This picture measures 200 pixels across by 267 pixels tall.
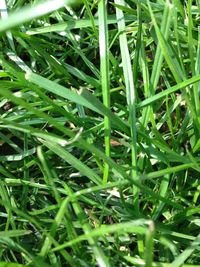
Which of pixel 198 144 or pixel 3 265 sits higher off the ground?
pixel 198 144

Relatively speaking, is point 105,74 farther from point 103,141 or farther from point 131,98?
point 103,141

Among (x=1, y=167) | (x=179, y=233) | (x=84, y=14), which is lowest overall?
(x=179, y=233)

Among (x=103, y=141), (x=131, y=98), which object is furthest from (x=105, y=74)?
(x=103, y=141)

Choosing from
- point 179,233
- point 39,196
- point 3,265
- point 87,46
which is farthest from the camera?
point 87,46

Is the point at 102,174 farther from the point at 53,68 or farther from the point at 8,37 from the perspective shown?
the point at 8,37

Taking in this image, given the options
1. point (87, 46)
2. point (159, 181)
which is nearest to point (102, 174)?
point (159, 181)

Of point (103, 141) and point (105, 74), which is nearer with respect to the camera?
point (105, 74)

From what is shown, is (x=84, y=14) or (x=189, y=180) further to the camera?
(x=84, y=14)

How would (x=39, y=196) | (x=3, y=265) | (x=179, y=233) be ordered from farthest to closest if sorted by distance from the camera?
(x=39, y=196) < (x=179, y=233) < (x=3, y=265)
